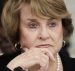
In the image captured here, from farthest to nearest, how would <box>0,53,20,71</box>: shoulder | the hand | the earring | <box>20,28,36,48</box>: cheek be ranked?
<box>0,53,20,71</box>: shoulder < the earring < <box>20,28,36,48</box>: cheek < the hand


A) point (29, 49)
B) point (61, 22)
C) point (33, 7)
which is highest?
point (33, 7)

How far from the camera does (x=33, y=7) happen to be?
1.93 meters

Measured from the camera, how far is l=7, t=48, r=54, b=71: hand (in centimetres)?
182

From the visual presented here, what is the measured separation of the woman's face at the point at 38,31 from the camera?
1.90 metres

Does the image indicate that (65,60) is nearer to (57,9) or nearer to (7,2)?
(57,9)

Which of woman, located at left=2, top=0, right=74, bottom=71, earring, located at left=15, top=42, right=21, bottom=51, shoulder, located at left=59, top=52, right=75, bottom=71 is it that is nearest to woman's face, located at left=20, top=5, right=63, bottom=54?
woman, located at left=2, top=0, right=74, bottom=71

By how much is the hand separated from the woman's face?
57 millimetres

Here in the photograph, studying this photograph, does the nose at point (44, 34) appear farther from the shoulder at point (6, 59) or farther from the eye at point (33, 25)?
the shoulder at point (6, 59)

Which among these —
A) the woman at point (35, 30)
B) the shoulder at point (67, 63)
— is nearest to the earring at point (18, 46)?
the woman at point (35, 30)

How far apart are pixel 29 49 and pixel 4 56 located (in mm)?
474

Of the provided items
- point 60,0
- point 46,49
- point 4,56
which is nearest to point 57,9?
point 60,0

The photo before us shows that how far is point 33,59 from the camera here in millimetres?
1844

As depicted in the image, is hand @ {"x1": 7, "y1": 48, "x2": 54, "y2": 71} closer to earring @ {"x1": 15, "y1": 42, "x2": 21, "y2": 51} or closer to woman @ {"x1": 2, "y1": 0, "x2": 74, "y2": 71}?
woman @ {"x1": 2, "y1": 0, "x2": 74, "y2": 71}

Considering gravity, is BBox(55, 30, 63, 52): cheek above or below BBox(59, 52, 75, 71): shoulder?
above
